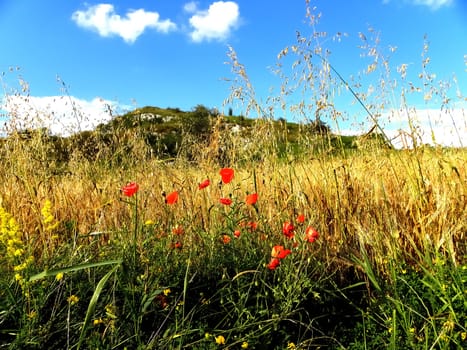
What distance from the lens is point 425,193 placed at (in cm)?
209

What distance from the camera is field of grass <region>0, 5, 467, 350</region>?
4.92ft

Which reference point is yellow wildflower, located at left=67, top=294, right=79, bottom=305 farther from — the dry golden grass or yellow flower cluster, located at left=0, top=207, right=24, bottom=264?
the dry golden grass

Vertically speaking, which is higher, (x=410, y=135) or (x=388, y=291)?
(x=410, y=135)

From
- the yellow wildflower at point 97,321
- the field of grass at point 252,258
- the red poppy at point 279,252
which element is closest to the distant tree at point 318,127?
the field of grass at point 252,258

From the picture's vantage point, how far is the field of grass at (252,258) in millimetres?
1500

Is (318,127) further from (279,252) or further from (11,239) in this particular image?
(11,239)

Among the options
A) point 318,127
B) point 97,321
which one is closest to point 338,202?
point 318,127

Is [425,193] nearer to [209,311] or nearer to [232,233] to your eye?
[232,233]

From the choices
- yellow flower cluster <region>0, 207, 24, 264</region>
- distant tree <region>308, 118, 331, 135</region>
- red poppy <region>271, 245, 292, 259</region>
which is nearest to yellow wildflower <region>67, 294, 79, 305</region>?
yellow flower cluster <region>0, 207, 24, 264</region>

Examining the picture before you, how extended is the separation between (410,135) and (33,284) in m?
1.96

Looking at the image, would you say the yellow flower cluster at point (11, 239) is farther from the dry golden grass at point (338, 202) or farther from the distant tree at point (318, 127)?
the distant tree at point (318, 127)

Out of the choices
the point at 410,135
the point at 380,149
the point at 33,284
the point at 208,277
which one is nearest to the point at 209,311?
the point at 208,277

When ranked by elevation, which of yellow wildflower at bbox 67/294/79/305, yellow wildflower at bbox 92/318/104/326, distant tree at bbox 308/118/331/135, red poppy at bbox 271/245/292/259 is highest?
distant tree at bbox 308/118/331/135

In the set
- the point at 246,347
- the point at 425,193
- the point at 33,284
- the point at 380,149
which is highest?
the point at 380,149
